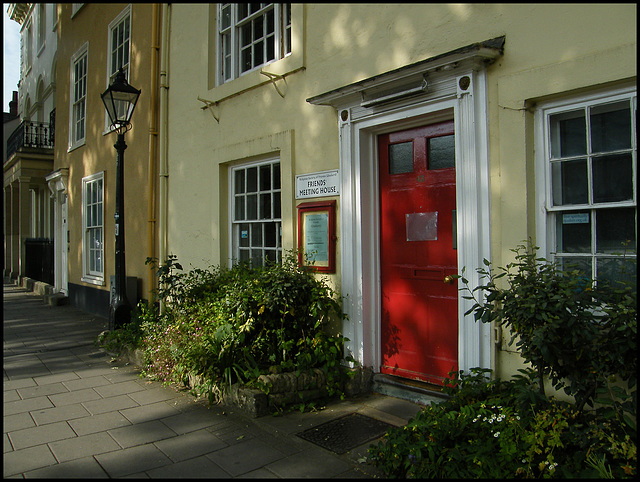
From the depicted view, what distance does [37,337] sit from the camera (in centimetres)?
845

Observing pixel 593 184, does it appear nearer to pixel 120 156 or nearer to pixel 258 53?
pixel 258 53

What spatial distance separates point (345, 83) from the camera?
5332mm

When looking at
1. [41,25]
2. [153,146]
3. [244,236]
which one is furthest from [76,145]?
[41,25]

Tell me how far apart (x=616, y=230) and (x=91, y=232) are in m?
10.5

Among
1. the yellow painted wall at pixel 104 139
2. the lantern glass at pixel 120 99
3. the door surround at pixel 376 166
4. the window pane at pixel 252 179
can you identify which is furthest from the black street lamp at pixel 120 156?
the door surround at pixel 376 166

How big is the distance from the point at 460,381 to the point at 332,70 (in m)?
3.44

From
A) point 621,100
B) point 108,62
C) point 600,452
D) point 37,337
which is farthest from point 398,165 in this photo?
point 108,62

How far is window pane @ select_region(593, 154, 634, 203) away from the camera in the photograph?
349cm

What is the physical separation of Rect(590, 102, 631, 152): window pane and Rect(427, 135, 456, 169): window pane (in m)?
1.20

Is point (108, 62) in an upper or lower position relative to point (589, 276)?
upper

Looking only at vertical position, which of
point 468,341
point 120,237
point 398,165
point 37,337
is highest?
point 398,165

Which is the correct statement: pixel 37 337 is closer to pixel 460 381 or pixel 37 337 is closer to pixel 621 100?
pixel 460 381

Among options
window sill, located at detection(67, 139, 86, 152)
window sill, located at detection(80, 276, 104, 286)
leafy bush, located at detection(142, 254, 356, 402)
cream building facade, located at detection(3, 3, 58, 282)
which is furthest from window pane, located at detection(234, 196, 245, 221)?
cream building facade, located at detection(3, 3, 58, 282)

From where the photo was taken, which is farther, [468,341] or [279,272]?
[279,272]
